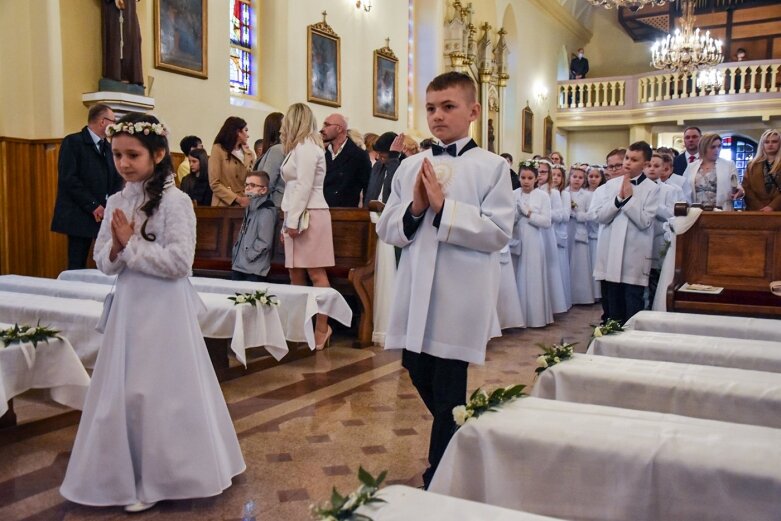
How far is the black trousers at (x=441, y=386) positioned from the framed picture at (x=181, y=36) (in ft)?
23.1

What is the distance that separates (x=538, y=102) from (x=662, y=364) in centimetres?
1900

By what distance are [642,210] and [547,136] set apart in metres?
16.2

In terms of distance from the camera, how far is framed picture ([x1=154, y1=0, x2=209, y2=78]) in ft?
28.8

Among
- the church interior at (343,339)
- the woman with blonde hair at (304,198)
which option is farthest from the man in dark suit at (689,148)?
the woman with blonde hair at (304,198)

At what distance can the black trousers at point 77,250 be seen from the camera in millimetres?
6438

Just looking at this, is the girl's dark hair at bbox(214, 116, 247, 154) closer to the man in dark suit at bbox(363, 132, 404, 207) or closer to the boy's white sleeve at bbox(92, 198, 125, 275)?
the man in dark suit at bbox(363, 132, 404, 207)

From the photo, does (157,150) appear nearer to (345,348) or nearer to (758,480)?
(758,480)

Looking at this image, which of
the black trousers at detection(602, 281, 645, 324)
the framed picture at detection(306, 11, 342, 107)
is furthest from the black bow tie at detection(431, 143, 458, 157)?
the framed picture at detection(306, 11, 342, 107)

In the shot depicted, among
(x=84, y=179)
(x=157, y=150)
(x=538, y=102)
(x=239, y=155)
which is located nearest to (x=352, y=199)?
(x=239, y=155)

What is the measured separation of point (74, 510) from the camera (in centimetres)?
290

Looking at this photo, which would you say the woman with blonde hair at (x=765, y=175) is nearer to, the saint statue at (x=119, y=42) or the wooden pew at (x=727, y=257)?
the wooden pew at (x=727, y=257)

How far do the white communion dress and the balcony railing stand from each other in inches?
728

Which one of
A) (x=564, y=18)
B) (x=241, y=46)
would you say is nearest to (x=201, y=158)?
(x=241, y=46)

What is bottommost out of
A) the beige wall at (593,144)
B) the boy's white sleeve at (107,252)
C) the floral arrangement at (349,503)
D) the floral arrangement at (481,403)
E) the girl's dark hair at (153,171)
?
the floral arrangement at (349,503)
